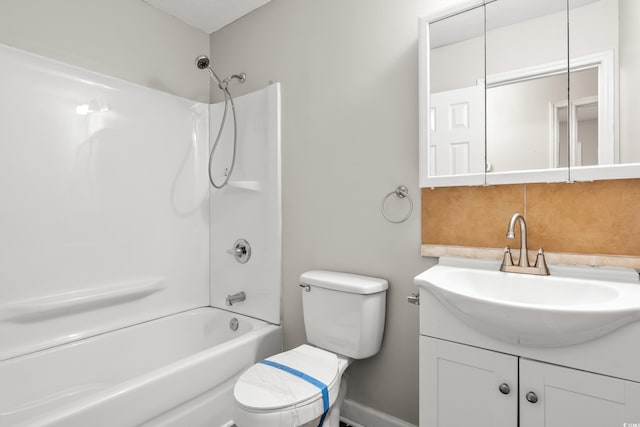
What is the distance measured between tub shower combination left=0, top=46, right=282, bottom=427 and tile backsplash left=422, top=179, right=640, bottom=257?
3.12 feet

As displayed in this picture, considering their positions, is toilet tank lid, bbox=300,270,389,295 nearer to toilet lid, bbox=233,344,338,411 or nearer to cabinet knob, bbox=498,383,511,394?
toilet lid, bbox=233,344,338,411

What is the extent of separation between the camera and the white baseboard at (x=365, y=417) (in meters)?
1.60

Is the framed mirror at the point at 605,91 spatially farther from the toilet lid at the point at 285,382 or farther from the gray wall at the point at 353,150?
the toilet lid at the point at 285,382

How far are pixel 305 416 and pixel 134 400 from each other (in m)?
0.62

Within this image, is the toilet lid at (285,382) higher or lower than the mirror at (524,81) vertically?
lower

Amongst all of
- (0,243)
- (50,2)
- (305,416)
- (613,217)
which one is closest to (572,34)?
(613,217)

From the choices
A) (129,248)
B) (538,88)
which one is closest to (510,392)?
(538,88)

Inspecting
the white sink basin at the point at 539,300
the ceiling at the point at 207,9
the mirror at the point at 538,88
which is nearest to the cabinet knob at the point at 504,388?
the white sink basin at the point at 539,300

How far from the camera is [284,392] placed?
3.95 ft

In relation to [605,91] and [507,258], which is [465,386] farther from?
[605,91]

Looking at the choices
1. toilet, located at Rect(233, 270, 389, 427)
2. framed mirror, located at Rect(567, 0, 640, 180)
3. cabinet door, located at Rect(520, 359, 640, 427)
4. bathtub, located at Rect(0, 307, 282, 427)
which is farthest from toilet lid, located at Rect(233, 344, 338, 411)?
framed mirror, located at Rect(567, 0, 640, 180)

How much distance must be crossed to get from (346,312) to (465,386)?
0.59 m

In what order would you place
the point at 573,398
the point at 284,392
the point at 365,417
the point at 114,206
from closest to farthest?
1. the point at 573,398
2. the point at 284,392
3. the point at 365,417
4. the point at 114,206

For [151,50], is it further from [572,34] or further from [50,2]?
[572,34]
